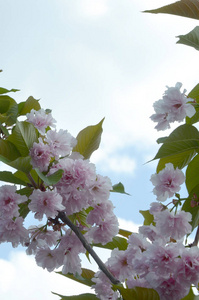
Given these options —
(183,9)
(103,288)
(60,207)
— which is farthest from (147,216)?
(183,9)

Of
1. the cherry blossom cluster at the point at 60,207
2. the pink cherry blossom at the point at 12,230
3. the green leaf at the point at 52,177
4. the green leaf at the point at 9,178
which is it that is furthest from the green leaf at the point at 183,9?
the pink cherry blossom at the point at 12,230

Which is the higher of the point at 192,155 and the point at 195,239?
the point at 192,155

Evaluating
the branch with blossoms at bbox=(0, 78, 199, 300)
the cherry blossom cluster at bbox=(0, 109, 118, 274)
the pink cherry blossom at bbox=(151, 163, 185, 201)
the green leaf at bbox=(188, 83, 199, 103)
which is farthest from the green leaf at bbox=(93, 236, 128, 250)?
the green leaf at bbox=(188, 83, 199, 103)

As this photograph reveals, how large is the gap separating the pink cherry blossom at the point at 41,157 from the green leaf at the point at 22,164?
0.08 ft

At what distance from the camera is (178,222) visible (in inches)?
50.4

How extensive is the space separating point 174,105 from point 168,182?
287 millimetres

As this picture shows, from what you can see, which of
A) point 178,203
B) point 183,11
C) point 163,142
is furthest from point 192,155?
point 183,11

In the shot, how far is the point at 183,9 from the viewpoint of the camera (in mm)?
1564

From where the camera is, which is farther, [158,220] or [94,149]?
[94,149]

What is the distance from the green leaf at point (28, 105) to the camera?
2050 millimetres

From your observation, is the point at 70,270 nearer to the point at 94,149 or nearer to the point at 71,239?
the point at 71,239

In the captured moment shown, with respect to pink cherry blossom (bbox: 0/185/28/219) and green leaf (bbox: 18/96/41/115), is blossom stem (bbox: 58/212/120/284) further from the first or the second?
green leaf (bbox: 18/96/41/115)

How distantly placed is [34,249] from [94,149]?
0.44 m

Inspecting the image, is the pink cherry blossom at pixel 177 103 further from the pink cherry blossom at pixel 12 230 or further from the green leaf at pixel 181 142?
the pink cherry blossom at pixel 12 230
